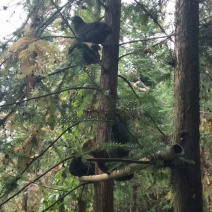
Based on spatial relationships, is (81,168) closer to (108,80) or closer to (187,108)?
(108,80)

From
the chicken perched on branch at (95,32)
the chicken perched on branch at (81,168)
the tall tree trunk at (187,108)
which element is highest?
the chicken perched on branch at (95,32)

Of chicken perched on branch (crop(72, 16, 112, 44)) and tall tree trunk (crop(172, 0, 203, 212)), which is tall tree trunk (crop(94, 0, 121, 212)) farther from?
tall tree trunk (crop(172, 0, 203, 212))

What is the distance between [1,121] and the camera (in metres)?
3.11

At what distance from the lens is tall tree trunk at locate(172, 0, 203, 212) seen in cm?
189

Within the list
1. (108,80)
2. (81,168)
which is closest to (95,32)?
(108,80)

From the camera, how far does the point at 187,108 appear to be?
2074 millimetres

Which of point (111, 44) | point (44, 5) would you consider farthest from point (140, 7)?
point (44, 5)

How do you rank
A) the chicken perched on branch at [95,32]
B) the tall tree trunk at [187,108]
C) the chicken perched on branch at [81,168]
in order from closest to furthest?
the tall tree trunk at [187,108] → the chicken perched on branch at [81,168] → the chicken perched on branch at [95,32]

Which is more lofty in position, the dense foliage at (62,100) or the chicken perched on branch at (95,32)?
the chicken perched on branch at (95,32)

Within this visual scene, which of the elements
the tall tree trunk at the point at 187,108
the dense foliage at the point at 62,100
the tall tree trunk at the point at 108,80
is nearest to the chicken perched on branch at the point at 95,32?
the tall tree trunk at the point at 108,80

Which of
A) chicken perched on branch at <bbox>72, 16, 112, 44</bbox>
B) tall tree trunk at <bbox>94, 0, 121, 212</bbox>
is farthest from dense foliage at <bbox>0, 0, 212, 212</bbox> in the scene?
chicken perched on branch at <bbox>72, 16, 112, 44</bbox>

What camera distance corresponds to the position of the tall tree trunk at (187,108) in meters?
1.89

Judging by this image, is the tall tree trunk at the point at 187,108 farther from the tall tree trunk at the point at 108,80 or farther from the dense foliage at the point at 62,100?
the tall tree trunk at the point at 108,80

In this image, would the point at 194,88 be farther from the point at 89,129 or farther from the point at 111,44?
the point at 89,129
